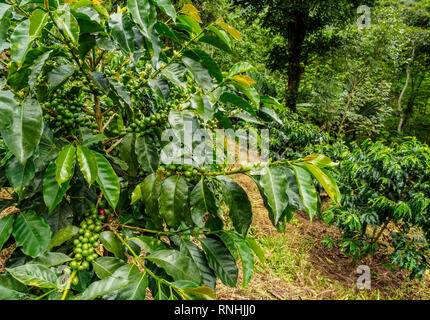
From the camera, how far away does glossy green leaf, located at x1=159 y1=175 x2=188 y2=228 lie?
70 centimetres

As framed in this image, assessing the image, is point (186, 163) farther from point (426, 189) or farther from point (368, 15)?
point (368, 15)

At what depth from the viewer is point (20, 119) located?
544 mm

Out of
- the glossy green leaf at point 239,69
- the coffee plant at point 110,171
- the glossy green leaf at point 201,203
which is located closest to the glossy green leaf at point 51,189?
the coffee plant at point 110,171

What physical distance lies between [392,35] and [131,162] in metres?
6.10

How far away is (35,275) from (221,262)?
49 centimetres

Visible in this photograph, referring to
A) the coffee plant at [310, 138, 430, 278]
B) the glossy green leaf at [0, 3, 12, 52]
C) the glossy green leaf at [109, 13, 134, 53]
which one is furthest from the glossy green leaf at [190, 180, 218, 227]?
the coffee plant at [310, 138, 430, 278]

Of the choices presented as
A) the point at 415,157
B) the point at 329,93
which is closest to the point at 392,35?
the point at 329,93

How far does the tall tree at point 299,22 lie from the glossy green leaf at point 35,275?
5163 millimetres

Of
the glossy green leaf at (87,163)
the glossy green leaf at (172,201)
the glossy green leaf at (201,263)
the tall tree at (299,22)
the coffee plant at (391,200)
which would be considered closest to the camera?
the glossy green leaf at (87,163)

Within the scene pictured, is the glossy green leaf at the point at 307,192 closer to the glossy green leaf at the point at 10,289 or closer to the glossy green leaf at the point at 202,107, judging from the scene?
the glossy green leaf at the point at 202,107

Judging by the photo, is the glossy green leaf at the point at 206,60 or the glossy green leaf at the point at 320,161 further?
the glossy green leaf at the point at 206,60

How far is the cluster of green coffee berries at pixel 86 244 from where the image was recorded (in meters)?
0.63

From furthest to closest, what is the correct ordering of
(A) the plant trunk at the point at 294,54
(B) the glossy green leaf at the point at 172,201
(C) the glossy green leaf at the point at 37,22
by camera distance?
(A) the plant trunk at the point at 294,54
(B) the glossy green leaf at the point at 172,201
(C) the glossy green leaf at the point at 37,22

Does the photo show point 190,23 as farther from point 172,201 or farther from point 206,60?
point 172,201
